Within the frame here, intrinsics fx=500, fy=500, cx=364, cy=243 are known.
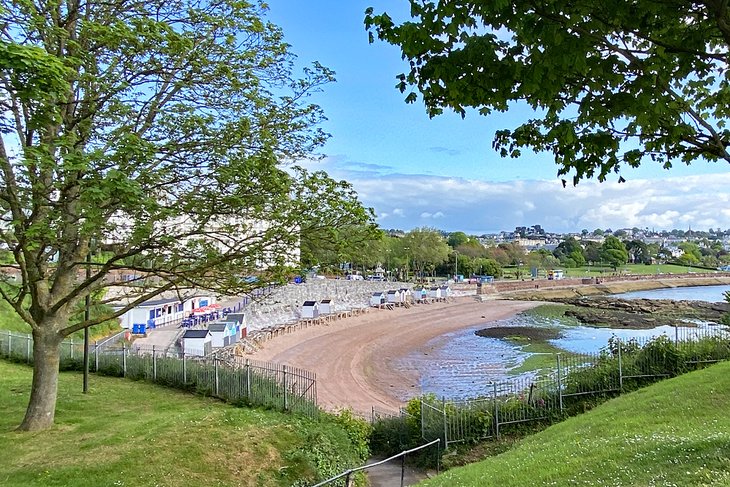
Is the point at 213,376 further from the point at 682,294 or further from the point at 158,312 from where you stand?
the point at 682,294

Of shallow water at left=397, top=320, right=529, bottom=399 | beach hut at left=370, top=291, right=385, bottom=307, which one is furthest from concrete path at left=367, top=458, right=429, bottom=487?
beach hut at left=370, top=291, right=385, bottom=307

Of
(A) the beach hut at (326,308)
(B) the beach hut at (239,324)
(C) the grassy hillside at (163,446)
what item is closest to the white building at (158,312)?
(B) the beach hut at (239,324)

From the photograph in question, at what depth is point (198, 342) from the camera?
29125mm

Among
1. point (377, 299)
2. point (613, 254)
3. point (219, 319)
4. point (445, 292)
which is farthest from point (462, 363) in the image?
point (613, 254)

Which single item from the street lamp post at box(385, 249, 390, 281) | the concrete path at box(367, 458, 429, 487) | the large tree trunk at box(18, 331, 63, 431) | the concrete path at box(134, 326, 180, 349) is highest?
the street lamp post at box(385, 249, 390, 281)

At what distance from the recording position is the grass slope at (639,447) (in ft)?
18.4

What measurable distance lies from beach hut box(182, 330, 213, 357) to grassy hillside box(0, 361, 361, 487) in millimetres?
14733

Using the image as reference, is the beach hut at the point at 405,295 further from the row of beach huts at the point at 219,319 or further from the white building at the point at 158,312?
the white building at the point at 158,312

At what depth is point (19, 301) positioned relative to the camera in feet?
34.9

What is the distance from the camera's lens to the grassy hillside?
27.6ft

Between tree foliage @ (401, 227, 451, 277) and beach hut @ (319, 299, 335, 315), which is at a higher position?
tree foliage @ (401, 227, 451, 277)

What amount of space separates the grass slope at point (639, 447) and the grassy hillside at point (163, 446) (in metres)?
3.11

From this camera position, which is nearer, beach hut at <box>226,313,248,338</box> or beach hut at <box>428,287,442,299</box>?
beach hut at <box>226,313,248,338</box>

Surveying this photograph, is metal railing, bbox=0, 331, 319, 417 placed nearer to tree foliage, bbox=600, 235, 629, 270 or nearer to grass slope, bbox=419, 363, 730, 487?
grass slope, bbox=419, 363, 730, 487
